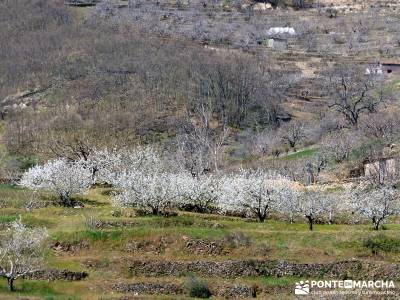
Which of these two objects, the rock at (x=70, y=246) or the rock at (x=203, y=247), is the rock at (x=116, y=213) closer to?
the rock at (x=70, y=246)

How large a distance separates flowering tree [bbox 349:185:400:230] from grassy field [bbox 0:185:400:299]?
1093mm

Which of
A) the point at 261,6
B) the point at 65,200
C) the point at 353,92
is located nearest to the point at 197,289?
the point at 65,200

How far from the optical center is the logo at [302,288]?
43.3 meters

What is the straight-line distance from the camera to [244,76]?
125m

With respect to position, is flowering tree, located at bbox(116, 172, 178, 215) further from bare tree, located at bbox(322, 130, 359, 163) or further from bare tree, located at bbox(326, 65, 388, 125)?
bare tree, located at bbox(326, 65, 388, 125)

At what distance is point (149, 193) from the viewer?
55.0 meters

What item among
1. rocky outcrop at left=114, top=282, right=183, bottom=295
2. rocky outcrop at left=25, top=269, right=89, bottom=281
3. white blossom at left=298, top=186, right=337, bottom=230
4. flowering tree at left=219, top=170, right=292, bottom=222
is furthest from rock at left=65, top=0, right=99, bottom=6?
rocky outcrop at left=114, top=282, right=183, bottom=295

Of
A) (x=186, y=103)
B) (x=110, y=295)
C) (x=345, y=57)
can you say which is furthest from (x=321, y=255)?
(x=345, y=57)

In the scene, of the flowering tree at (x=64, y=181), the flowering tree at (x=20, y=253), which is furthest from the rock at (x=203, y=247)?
the flowering tree at (x=64, y=181)

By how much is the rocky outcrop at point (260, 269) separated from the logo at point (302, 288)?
1052 mm

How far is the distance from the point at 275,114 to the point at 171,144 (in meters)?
23.8

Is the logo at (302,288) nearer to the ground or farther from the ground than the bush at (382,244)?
nearer to the ground

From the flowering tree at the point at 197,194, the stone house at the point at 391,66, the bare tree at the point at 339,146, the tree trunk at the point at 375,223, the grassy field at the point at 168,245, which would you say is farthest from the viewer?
the stone house at the point at 391,66

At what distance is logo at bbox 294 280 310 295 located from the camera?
43.3 metres
